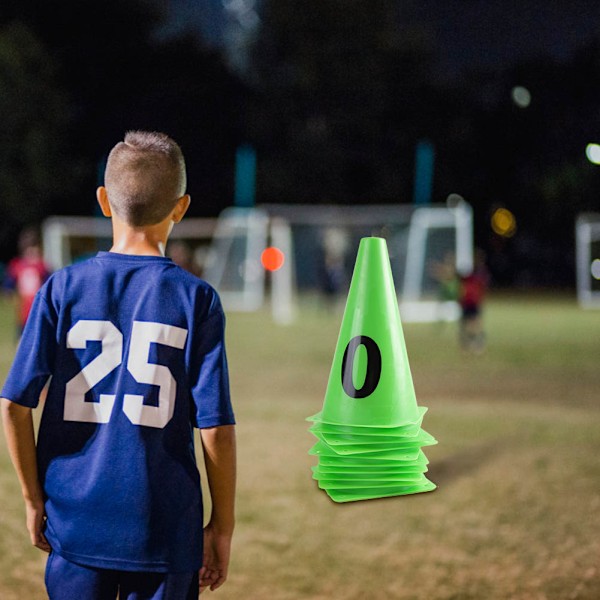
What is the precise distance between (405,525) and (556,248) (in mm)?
44969

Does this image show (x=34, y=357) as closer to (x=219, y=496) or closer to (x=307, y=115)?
(x=219, y=496)

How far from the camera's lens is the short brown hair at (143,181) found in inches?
90.9

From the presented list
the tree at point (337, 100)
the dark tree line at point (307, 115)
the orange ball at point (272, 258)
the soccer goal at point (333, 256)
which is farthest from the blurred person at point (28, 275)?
the tree at point (337, 100)

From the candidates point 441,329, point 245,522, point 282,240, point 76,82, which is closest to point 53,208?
point 76,82

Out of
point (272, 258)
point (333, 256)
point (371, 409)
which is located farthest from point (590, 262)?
point (371, 409)

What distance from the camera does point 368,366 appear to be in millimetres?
3305

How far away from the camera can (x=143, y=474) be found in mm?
2254

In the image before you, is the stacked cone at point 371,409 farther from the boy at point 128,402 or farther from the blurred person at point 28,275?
the blurred person at point 28,275

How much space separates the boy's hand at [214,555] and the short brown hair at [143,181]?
78cm

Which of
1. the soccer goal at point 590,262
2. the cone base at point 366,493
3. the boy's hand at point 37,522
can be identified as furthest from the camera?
the soccer goal at point 590,262

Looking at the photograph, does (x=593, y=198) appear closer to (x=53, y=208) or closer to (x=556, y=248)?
(x=556, y=248)

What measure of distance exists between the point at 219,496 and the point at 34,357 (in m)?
0.55

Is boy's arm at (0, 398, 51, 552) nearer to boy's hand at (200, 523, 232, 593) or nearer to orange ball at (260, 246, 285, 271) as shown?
boy's hand at (200, 523, 232, 593)

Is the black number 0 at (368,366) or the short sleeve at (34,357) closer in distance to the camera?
the short sleeve at (34,357)
